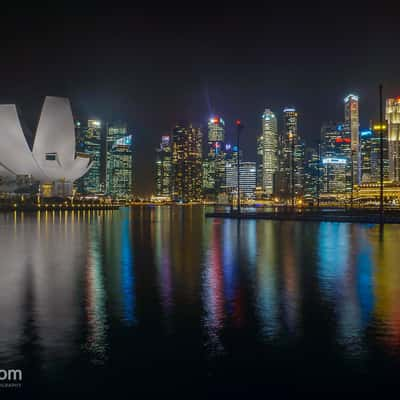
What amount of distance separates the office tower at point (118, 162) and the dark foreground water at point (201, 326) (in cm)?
17173

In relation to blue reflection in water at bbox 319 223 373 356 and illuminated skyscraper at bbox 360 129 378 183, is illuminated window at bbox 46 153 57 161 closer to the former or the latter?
blue reflection in water at bbox 319 223 373 356

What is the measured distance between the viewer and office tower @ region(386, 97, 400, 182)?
131375mm

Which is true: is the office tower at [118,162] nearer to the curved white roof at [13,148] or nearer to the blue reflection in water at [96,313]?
the curved white roof at [13,148]

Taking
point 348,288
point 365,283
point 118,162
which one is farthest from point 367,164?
point 348,288

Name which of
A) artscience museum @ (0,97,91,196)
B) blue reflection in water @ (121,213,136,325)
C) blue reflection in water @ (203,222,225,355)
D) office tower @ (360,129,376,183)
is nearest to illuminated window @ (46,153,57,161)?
artscience museum @ (0,97,91,196)

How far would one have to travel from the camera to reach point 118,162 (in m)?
183

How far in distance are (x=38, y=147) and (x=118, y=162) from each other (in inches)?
3894

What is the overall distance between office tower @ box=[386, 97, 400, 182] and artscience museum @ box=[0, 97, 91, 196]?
83349mm

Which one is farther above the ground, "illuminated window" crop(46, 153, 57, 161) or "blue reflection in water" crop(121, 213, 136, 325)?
"illuminated window" crop(46, 153, 57, 161)

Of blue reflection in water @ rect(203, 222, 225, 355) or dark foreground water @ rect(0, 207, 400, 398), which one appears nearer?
dark foreground water @ rect(0, 207, 400, 398)

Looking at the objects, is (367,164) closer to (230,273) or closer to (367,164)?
(367,164)

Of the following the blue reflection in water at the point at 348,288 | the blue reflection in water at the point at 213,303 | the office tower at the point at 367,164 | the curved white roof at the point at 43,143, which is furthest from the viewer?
the office tower at the point at 367,164

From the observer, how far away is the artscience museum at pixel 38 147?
80.5m

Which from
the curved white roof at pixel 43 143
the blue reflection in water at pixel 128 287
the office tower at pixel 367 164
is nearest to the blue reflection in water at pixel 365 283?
the blue reflection in water at pixel 128 287
